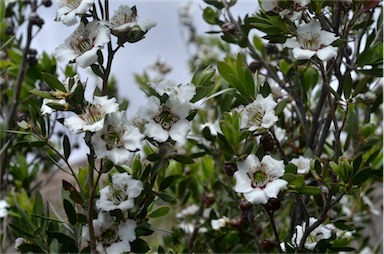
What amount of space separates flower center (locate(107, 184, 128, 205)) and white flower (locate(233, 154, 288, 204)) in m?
0.18

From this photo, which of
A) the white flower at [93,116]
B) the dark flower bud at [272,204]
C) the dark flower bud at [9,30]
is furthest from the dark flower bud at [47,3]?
the dark flower bud at [272,204]

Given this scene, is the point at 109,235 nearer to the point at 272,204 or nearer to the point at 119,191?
the point at 119,191

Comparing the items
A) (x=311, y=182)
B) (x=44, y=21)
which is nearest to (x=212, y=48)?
(x=44, y=21)

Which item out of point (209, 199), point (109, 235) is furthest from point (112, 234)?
point (209, 199)

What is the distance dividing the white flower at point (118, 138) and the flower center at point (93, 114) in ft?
0.06

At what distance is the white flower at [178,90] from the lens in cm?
98

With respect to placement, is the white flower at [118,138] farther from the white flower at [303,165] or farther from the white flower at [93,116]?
the white flower at [303,165]

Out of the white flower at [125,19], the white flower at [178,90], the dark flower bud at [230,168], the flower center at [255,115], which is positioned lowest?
the dark flower bud at [230,168]

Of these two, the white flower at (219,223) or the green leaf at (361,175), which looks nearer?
the green leaf at (361,175)

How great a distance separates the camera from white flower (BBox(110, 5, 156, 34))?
0.97 m

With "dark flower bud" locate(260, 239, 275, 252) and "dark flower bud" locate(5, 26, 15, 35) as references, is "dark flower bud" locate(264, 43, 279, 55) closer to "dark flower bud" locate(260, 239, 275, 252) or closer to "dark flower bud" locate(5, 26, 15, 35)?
"dark flower bud" locate(260, 239, 275, 252)

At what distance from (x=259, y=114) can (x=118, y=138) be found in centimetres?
24

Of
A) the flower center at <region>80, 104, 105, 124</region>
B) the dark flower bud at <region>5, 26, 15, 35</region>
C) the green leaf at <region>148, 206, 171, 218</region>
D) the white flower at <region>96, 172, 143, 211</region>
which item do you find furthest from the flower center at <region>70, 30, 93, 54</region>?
the dark flower bud at <region>5, 26, 15, 35</region>

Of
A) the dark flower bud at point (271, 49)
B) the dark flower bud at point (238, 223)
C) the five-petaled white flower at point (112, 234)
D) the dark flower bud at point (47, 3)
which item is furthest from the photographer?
the dark flower bud at point (47, 3)
